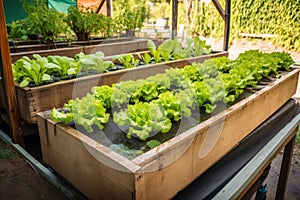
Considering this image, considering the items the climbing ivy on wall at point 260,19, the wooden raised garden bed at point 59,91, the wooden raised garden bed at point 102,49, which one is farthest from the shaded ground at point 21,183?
the climbing ivy on wall at point 260,19

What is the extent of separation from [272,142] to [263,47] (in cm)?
881

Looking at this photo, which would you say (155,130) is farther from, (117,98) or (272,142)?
(272,142)

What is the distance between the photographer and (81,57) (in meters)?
2.57

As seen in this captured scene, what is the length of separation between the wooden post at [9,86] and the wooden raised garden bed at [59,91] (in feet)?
0.15

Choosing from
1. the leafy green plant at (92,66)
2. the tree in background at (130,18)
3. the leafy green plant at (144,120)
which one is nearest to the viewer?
the leafy green plant at (144,120)

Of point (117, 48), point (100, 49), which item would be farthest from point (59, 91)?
point (117, 48)

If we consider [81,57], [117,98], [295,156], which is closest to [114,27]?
[81,57]

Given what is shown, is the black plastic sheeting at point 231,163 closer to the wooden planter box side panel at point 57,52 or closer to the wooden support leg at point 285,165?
the wooden support leg at point 285,165

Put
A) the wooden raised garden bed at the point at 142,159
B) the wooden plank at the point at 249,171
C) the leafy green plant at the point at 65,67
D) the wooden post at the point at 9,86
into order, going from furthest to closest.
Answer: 1. the leafy green plant at the point at 65,67
2. the wooden post at the point at 9,86
3. the wooden plank at the point at 249,171
4. the wooden raised garden bed at the point at 142,159

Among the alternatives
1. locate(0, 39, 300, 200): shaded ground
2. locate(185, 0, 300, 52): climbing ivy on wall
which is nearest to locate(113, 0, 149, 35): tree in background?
locate(0, 39, 300, 200): shaded ground

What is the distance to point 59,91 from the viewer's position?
6.45ft

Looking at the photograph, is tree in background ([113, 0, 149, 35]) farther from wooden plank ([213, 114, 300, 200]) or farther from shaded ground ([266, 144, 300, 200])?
wooden plank ([213, 114, 300, 200])

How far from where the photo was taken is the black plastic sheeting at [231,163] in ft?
4.81

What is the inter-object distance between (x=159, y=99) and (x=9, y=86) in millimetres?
Answer: 1048
